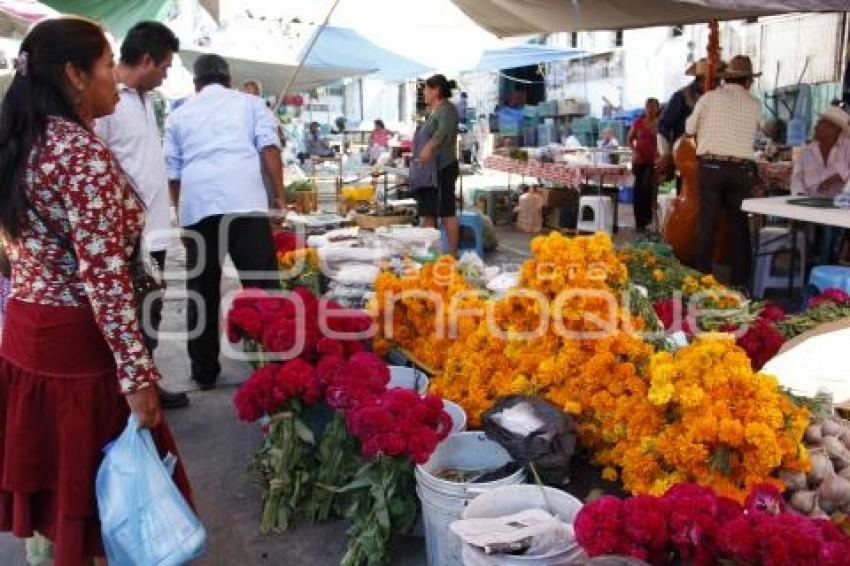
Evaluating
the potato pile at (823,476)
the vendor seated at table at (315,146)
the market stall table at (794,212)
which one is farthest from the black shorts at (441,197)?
the vendor seated at table at (315,146)

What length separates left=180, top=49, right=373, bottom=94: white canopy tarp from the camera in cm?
1225

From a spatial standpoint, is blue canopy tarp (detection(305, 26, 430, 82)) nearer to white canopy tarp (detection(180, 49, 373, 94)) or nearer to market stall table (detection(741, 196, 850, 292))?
white canopy tarp (detection(180, 49, 373, 94))

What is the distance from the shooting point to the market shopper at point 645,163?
10383 mm

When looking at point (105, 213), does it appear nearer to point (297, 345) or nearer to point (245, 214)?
point (297, 345)

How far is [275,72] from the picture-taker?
1377 centimetres

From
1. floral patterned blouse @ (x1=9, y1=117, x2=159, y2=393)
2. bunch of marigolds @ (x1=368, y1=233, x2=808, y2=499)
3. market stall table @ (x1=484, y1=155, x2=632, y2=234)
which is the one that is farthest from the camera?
market stall table @ (x1=484, y1=155, x2=632, y2=234)

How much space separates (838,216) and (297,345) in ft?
12.7

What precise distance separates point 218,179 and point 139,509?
7.79ft

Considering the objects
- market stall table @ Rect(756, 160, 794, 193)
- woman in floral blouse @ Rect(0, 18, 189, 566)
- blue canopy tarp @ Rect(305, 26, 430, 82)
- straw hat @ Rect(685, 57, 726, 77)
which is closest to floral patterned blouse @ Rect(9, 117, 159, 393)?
woman in floral blouse @ Rect(0, 18, 189, 566)

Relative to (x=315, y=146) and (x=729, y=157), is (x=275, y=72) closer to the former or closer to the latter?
(x=315, y=146)

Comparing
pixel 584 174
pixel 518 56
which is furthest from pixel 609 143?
pixel 584 174

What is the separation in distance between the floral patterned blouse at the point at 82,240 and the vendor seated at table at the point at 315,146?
19.5 m

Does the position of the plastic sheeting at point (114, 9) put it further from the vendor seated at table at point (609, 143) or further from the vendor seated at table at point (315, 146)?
the vendor seated at table at point (315, 146)

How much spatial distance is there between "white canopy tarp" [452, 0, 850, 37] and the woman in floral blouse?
16.3 feet
